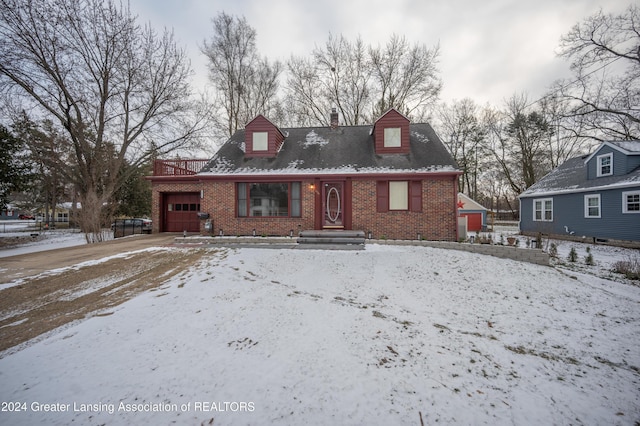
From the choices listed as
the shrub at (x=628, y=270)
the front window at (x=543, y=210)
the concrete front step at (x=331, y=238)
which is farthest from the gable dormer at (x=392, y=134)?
the front window at (x=543, y=210)

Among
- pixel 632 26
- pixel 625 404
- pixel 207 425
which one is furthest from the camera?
pixel 632 26

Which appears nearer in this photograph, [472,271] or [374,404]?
[374,404]

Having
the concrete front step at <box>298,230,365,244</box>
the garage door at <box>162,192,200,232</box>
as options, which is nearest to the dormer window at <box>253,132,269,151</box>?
the garage door at <box>162,192,200,232</box>

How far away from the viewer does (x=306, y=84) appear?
69.6ft

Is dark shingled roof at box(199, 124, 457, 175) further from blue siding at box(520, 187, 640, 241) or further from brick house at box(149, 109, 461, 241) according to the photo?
blue siding at box(520, 187, 640, 241)

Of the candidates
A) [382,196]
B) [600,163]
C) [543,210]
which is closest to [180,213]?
[382,196]

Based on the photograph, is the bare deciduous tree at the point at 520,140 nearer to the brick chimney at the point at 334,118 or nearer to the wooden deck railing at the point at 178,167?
the brick chimney at the point at 334,118

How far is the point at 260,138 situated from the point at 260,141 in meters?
0.16

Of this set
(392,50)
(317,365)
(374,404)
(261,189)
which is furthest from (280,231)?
(392,50)

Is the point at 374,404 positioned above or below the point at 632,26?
below

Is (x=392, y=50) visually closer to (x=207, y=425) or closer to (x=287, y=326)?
(x=287, y=326)

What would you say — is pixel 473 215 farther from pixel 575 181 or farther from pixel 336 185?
pixel 336 185

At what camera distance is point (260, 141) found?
41.4 ft

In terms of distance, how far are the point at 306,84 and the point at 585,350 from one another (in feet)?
74.6
